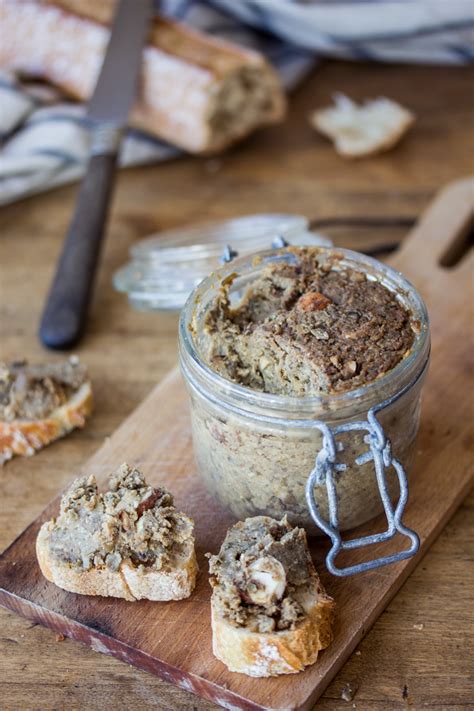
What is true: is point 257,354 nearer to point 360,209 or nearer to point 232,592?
point 232,592

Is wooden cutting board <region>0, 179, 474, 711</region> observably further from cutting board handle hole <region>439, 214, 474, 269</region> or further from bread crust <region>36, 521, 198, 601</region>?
cutting board handle hole <region>439, 214, 474, 269</region>

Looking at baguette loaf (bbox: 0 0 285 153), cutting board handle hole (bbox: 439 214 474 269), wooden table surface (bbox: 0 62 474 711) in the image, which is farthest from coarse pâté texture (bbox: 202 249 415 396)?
baguette loaf (bbox: 0 0 285 153)

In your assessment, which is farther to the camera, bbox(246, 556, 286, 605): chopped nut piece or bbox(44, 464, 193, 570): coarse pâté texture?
bbox(44, 464, 193, 570): coarse pâté texture

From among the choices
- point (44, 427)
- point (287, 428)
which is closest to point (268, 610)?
point (287, 428)

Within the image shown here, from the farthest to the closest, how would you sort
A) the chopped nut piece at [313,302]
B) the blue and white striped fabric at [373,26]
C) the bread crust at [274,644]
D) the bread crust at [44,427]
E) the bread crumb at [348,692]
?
the blue and white striped fabric at [373,26], the bread crust at [44,427], the chopped nut piece at [313,302], the bread crumb at [348,692], the bread crust at [274,644]

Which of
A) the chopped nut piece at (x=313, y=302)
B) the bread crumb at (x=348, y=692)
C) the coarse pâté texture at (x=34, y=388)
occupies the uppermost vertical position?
the chopped nut piece at (x=313, y=302)

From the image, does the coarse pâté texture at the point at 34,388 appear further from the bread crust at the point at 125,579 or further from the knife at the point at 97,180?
the bread crust at the point at 125,579

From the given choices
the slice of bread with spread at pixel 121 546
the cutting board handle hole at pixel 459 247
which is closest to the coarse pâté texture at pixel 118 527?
the slice of bread with spread at pixel 121 546
